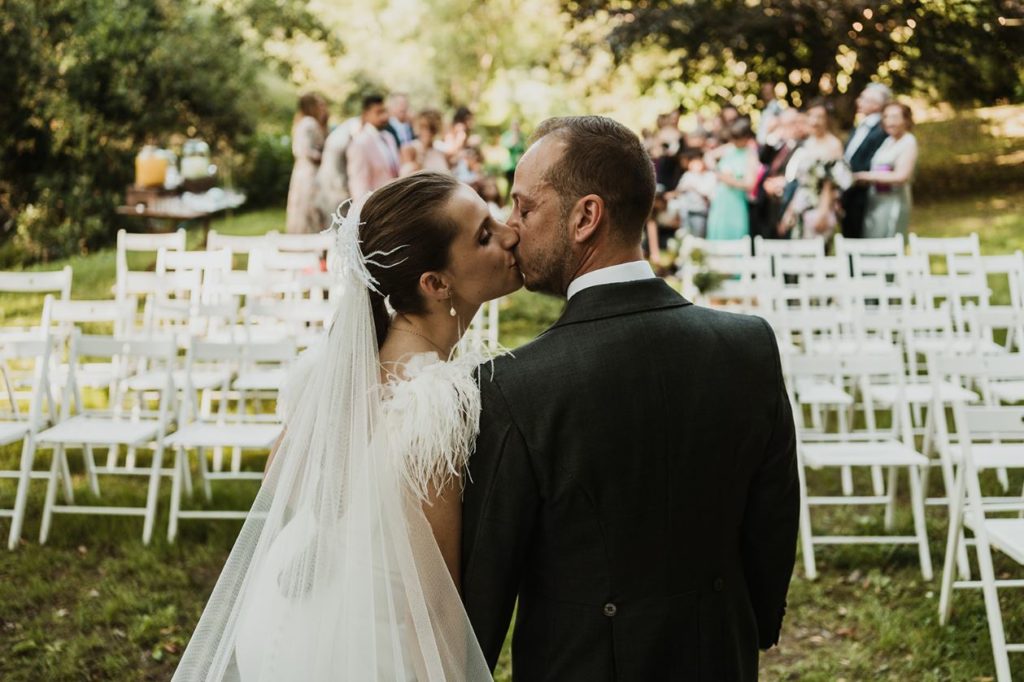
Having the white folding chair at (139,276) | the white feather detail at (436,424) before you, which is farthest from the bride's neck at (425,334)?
the white folding chair at (139,276)

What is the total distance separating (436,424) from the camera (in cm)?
203

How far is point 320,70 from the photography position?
32906mm

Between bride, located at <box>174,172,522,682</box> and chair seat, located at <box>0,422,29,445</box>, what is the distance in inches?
157

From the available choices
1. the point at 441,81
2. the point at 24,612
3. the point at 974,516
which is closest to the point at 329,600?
the point at 974,516

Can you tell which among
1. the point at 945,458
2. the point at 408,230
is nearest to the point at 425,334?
the point at 408,230

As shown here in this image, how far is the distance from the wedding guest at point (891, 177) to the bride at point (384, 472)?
896 centimetres

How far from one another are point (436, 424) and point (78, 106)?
16.1m

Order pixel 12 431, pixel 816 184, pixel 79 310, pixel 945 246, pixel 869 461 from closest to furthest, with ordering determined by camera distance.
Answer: pixel 869 461, pixel 12 431, pixel 79 310, pixel 945 246, pixel 816 184

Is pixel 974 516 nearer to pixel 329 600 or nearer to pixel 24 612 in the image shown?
pixel 329 600

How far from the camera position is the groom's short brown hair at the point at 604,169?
2.00 meters

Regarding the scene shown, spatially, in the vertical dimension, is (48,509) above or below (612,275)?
below

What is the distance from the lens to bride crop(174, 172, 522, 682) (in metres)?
2.13

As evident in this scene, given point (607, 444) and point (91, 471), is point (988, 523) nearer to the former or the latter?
point (607, 444)

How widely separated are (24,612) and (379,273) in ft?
12.2
